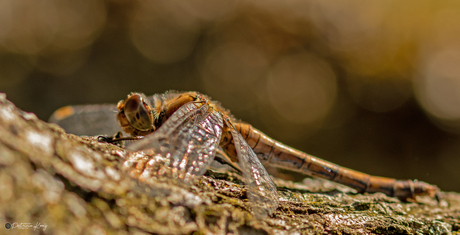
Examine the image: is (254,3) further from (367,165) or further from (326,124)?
(367,165)

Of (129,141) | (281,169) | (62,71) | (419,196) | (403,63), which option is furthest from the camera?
(62,71)

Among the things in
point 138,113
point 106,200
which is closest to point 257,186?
point 106,200

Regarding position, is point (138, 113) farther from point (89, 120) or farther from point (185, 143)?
point (89, 120)

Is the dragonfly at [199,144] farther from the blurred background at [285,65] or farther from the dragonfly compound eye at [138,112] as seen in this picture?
the blurred background at [285,65]

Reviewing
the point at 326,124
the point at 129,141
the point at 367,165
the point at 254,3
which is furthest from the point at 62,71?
the point at 367,165

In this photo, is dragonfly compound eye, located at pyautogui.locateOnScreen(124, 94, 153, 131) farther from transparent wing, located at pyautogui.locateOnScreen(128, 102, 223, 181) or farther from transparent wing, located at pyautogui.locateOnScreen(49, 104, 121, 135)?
transparent wing, located at pyautogui.locateOnScreen(49, 104, 121, 135)

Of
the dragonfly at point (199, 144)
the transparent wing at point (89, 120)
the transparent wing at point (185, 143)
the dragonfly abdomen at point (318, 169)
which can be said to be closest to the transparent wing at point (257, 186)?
the dragonfly at point (199, 144)

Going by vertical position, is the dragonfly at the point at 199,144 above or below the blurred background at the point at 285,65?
below
